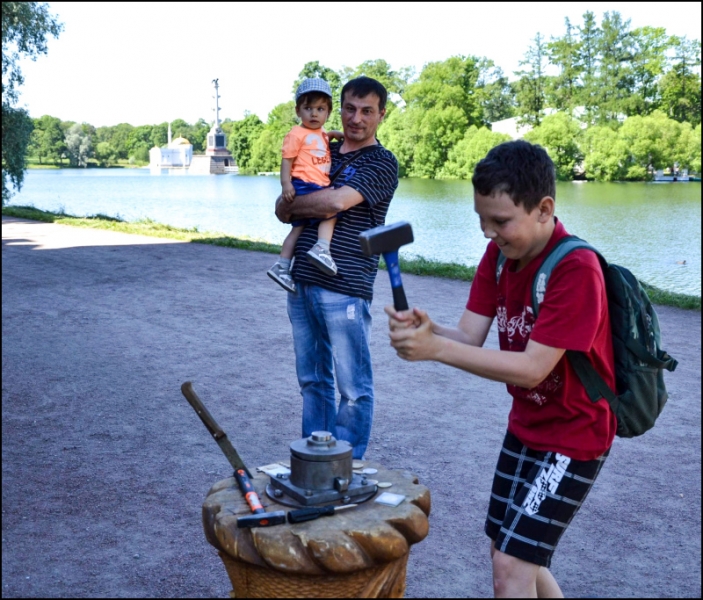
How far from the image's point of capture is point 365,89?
13.2ft

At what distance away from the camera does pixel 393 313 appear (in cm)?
215

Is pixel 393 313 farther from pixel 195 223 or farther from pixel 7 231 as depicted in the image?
pixel 195 223

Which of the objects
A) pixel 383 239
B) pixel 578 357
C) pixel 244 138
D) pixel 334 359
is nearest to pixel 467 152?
pixel 244 138

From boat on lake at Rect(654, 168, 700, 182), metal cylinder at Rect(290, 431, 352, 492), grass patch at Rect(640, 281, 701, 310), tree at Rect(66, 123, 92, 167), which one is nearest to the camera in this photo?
metal cylinder at Rect(290, 431, 352, 492)

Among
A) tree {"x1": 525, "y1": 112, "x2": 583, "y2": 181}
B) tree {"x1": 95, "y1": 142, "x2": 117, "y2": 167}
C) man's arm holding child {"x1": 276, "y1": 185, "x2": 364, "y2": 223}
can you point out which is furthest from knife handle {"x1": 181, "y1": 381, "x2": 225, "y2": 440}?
tree {"x1": 95, "y1": 142, "x2": 117, "y2": 167}

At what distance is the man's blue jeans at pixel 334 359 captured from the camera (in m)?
3.92

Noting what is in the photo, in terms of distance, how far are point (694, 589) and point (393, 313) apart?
2299 millimetres

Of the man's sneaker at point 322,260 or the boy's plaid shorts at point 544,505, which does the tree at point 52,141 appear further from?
the boy's plaid shorts at point 544,505

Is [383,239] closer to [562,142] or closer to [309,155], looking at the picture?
[309,155]

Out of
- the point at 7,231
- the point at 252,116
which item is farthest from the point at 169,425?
the point at 252,116

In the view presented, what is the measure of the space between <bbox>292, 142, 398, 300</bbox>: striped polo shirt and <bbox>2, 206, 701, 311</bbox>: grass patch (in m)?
7.28

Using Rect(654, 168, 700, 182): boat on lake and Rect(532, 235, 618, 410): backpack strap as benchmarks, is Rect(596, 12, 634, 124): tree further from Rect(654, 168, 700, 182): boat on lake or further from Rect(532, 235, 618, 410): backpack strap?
Rect(532, 235, 618, 410): backpack strap

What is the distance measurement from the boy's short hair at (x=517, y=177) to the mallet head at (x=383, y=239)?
10.8 inches

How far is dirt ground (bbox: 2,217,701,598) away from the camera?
3.65m
